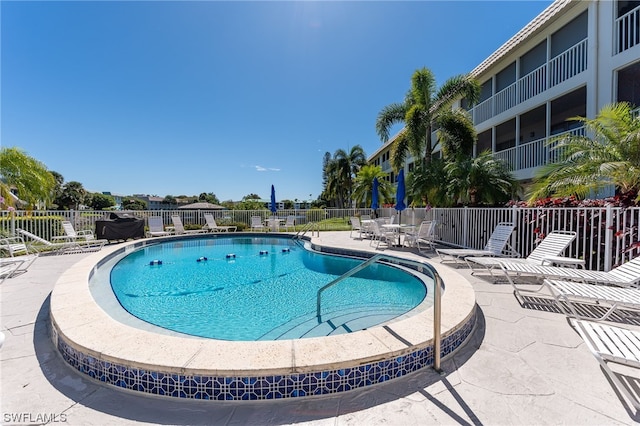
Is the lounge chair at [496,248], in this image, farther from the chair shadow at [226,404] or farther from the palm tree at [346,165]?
the palm tree at [346,165]

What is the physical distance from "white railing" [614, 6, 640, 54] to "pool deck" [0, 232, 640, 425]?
1051cm

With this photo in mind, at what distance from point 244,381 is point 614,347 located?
2833mm

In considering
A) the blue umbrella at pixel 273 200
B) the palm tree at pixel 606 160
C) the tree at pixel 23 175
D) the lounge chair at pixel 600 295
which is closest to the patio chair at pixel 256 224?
the blue umbrella at pixel 273 200

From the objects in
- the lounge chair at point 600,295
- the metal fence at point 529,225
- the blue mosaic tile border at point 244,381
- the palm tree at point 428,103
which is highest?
the palm tree at point 428,103

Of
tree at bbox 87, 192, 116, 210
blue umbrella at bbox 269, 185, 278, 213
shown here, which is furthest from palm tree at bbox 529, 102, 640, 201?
tree at bbox 87, 192, 116, 210

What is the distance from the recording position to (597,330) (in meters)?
2.27

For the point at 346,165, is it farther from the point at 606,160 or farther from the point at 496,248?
the point at 606,160

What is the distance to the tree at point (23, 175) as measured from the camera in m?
14.7

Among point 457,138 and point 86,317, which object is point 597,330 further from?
point 457,138

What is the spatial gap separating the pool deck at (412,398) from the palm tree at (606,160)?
4.55 m

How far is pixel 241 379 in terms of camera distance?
1.99 metres

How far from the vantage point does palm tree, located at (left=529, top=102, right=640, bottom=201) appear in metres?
5.25

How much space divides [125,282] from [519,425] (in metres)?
7.65

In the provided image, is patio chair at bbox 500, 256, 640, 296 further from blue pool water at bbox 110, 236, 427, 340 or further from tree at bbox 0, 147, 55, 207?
tree at bbox 0, 147, 55, 207
